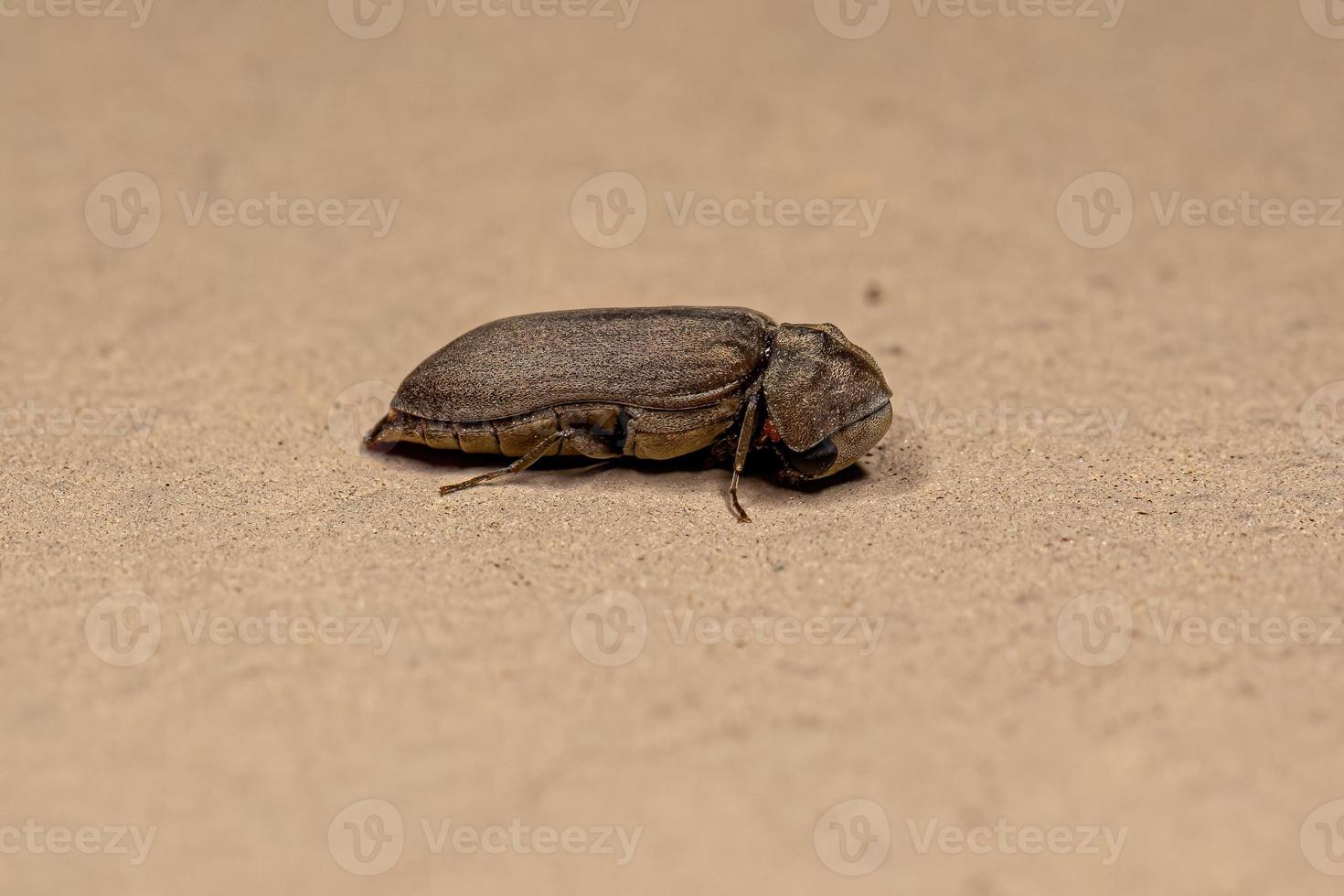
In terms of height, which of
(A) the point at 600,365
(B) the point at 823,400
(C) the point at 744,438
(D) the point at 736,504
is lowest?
(D) the point at 736,504

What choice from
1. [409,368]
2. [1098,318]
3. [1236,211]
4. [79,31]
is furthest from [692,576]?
[79,31]

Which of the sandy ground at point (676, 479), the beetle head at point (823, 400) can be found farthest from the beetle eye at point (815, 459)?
the sandy ground at point (676, 479)

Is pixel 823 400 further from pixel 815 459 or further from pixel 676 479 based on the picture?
pixel 676 479

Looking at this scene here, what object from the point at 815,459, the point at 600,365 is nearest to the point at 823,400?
the point at 815,459

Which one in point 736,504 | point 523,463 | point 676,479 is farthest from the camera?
point 676,479

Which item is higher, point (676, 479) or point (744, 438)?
point (744, 438)

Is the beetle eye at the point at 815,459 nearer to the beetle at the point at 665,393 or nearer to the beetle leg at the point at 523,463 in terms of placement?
the beetle at the point at 665,393

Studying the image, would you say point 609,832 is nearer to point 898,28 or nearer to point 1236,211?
point 1236,211
